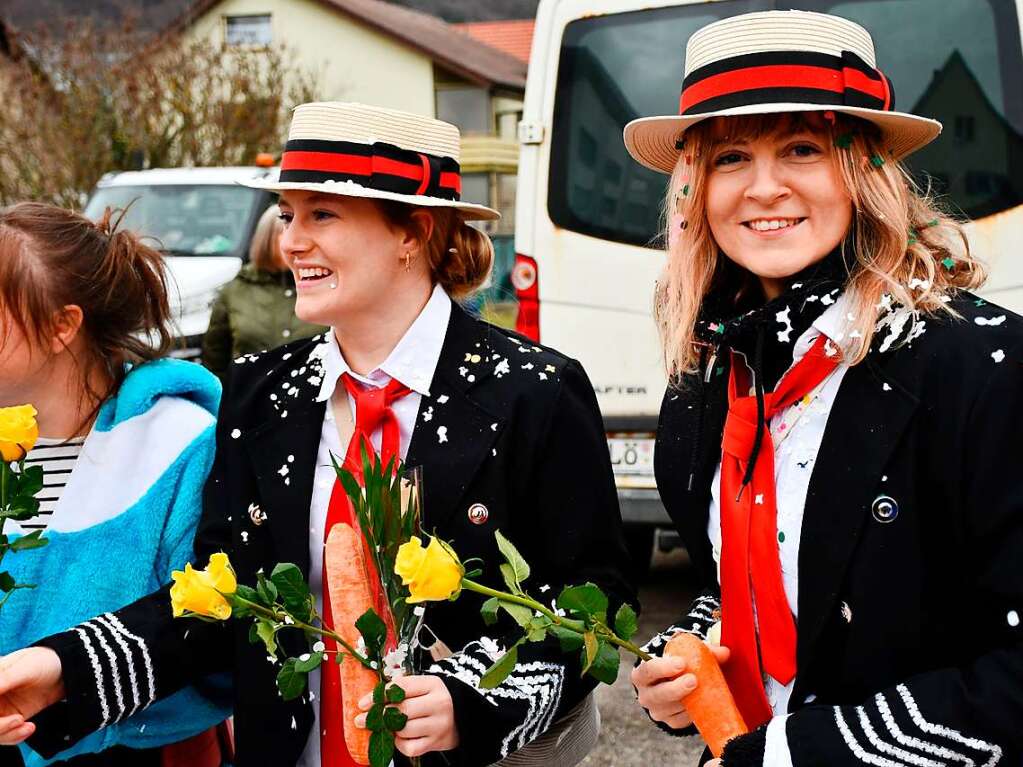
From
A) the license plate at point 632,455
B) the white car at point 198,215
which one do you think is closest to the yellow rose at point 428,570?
the license plate at point 632,455

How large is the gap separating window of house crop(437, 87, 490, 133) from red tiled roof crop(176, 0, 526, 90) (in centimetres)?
63

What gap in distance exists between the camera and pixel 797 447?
1.91 meters

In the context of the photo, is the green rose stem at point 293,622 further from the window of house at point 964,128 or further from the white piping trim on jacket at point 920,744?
the window of house at point 964,128

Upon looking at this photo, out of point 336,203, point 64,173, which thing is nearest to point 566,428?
point 336,203

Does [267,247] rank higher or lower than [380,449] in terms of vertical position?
lower

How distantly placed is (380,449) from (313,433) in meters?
0.15

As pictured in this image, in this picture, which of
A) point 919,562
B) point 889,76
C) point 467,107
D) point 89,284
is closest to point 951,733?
point 919,562

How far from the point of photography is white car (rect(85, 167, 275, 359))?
8.86 m

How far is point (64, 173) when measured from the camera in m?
18.2

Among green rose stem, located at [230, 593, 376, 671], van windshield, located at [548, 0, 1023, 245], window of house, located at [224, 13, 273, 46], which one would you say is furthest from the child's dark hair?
window of house, located at [224, 13, 273, 46]

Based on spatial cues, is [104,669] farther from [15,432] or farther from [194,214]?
[194,214]

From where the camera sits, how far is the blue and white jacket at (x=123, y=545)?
230 cm

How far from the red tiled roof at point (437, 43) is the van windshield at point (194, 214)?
23684 millimetres

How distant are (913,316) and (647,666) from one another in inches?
25.8
